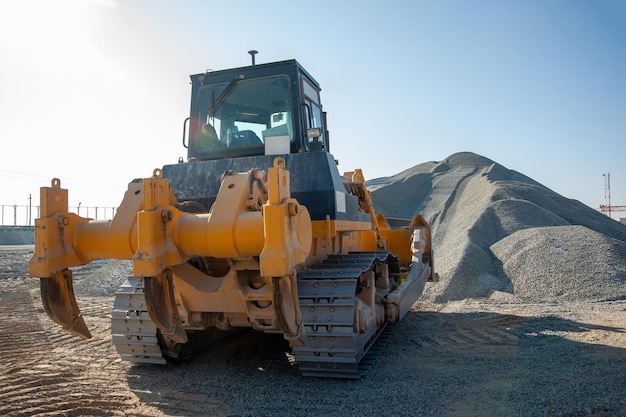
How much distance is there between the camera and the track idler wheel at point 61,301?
4.03 m

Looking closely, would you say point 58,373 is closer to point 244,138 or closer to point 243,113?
point 244,138

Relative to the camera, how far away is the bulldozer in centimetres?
359

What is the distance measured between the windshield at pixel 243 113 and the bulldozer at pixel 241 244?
1cm

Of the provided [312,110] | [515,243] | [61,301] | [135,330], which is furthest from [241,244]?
[515,243]

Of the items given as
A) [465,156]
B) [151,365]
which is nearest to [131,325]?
[151,365]

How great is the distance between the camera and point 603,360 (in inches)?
201

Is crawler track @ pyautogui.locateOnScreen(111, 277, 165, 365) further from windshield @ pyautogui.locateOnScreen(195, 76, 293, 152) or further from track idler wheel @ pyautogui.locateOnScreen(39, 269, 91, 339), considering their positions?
windshield @ pyautogui.locateOnScreen(195, 76, 293, 152)

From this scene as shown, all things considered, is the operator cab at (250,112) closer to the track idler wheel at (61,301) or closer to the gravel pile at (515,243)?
the track idler wheel at (61,301)

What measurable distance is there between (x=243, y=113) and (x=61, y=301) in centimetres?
265

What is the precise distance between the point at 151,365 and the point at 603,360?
14.0 feet

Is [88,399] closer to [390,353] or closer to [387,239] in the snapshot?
[390,353]

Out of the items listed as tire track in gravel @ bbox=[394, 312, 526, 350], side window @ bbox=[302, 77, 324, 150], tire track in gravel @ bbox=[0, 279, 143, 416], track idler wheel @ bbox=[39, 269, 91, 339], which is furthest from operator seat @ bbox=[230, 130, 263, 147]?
tire track in gravel @ bbox=[394, 312, 526, 350]

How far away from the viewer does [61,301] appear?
4145mm

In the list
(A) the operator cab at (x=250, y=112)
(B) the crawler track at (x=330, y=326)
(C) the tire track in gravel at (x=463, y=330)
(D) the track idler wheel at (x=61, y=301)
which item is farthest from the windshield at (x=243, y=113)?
(C) the tire track in gravel at (x=463, y=330)
